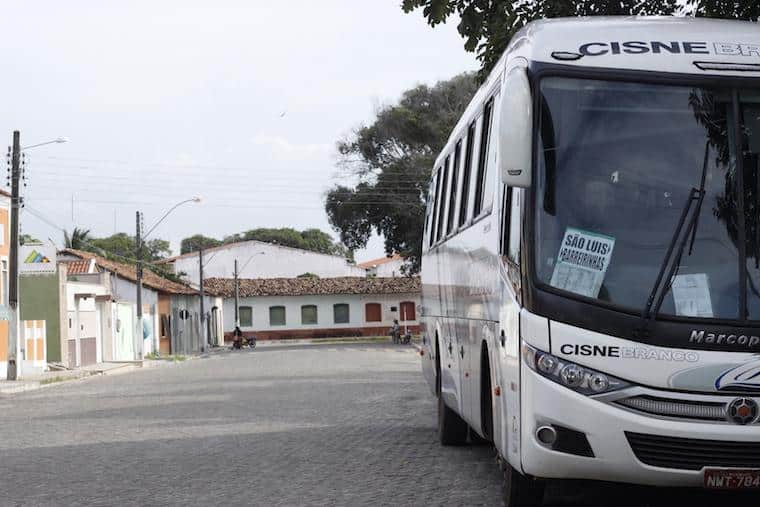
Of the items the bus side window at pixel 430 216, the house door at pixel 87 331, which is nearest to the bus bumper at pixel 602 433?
the bus side window at pixel 430 216

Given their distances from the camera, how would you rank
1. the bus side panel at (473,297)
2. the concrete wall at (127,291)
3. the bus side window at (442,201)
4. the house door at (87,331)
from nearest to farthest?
the bus side panel at (473,297)
the bus side window at (442,201)
the house door at (87,331)
the concrete wall at (127,291)

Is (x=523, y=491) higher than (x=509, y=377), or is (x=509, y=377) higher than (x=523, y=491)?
(x=509, y=377)

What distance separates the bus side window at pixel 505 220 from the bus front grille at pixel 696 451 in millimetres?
1453

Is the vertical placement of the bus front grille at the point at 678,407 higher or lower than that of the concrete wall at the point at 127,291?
lower

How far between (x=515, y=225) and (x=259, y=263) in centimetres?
9580

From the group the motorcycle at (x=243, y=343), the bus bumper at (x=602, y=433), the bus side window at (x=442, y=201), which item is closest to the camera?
the bus bumper at (x=602, y=433)

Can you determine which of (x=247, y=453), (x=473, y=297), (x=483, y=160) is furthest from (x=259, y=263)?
(x=483, y=160)

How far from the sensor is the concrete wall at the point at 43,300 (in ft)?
148

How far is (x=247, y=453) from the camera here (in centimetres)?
1259

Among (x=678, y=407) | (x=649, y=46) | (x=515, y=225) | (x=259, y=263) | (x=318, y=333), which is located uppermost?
(x=259, y=263)

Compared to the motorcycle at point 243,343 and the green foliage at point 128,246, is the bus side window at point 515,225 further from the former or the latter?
the green foliage at point 128,246

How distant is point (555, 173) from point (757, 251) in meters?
1.19

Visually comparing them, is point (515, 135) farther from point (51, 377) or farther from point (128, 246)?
point (128, 246)

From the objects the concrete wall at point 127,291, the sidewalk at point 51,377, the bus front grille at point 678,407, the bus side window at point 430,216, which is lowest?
the sidewalk at point 51,377
